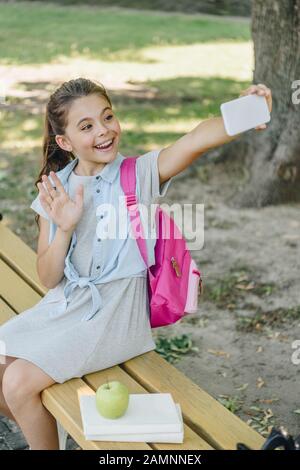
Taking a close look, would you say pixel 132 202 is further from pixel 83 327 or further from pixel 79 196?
pixel 83 327

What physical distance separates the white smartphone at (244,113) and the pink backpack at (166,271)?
0.55m

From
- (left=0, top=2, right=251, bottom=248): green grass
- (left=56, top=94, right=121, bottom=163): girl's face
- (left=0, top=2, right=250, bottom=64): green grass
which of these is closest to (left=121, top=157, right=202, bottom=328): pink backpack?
(left=56, top=94, right=121, bottom=163): girl's face

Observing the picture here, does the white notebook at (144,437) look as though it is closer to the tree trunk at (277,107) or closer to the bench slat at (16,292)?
the bench slat at (16,292)

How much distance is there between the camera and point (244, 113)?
8.72 feet

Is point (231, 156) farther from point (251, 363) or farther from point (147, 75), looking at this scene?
point (147, 75)

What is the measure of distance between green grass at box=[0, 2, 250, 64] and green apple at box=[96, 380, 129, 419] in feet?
25.7

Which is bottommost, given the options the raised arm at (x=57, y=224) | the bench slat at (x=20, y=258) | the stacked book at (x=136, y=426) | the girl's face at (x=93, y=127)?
the stacked book at (x=136, y=426)

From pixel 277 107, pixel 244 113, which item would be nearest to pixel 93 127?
pixel 244 113

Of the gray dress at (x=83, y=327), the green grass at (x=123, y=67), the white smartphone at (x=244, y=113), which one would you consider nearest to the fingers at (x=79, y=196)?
the gray dress at (x=83, y=327)

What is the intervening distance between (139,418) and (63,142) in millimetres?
1081

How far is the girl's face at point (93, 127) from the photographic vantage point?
3.04 metres

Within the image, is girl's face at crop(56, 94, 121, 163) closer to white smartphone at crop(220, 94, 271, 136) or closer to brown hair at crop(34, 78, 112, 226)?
brown hair at crop(34, 78, 112, 226)

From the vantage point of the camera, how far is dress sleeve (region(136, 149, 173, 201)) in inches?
120

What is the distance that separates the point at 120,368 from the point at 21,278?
920 mm
